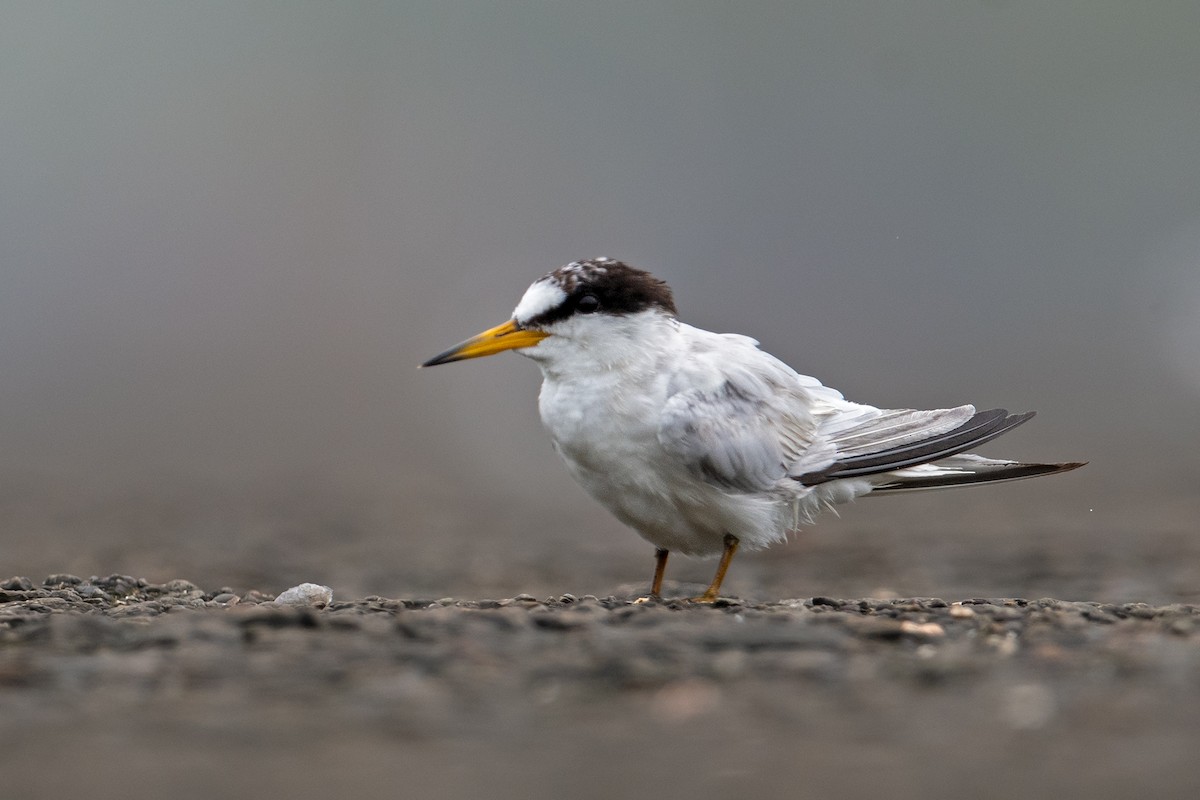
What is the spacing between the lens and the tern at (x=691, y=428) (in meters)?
5.38

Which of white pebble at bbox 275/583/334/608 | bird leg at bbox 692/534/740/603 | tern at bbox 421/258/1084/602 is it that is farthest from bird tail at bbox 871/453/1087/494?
white pebble at bbox 275/583/334/608

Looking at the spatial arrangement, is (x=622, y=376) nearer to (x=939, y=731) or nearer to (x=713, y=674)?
(x=713, y=674)

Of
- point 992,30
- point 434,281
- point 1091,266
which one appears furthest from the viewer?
point 992,30

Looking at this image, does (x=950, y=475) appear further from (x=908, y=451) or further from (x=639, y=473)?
(x=639, y=473)

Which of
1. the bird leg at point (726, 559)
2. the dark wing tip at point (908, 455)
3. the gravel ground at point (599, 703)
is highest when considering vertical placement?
the dark wing tip at point (908, 455)

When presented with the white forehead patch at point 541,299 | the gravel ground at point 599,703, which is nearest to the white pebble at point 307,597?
the gravel ground at point 599,703

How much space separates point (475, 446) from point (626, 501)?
46.2ft

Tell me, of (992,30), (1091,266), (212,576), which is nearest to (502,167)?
(1091,266)

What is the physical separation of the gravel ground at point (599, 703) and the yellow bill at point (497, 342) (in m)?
1.11

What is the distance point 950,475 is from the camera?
5859mm

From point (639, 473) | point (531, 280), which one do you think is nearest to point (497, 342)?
point (639, 473)

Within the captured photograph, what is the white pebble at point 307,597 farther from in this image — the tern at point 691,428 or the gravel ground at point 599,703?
the tern at point 691,428

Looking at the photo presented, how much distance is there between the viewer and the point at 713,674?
3.86m

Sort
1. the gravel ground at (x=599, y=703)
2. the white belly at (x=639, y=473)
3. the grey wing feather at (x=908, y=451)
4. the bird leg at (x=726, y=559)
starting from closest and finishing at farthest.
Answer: the gravel ground at (x=599, y=703)
the white belly at (x=639, y=473)
the bird leg at (x=726, y=559)
the grey wing feather at (x=908, y=451)
